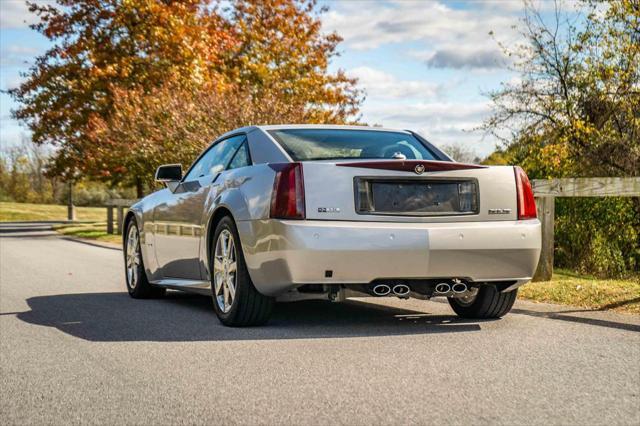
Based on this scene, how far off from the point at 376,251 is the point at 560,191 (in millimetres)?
4100

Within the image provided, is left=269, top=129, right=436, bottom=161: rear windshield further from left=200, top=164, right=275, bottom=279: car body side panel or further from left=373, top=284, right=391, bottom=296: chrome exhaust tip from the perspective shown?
Result: left=373, top=284, right=391, bottom=296: chrome exhaust tip

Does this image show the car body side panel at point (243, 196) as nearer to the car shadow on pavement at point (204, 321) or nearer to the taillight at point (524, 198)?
the car shadow on pavement at point (204, 321)

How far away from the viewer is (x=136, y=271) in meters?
9.61

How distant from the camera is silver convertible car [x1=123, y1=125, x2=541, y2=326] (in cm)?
623

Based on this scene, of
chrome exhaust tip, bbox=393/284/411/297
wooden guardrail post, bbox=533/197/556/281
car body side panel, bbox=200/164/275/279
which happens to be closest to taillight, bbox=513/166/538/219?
chrome exhaust tip, bbox=393/284/411/297

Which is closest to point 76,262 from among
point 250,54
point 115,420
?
point 115,420

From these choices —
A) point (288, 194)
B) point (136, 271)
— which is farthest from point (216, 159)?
point (136, 271)

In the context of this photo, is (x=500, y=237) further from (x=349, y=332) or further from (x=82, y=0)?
(x=82, y=0)

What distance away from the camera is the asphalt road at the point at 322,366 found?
14.1 feet

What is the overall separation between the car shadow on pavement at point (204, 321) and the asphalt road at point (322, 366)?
0.02 m

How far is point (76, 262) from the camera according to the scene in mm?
15672

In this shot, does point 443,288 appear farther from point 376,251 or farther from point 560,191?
point 560,191

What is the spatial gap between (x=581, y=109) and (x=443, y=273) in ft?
36.8

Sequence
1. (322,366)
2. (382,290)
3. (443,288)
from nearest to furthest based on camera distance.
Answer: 1. (322,366)
2. (382,290)
3. (443,288)
